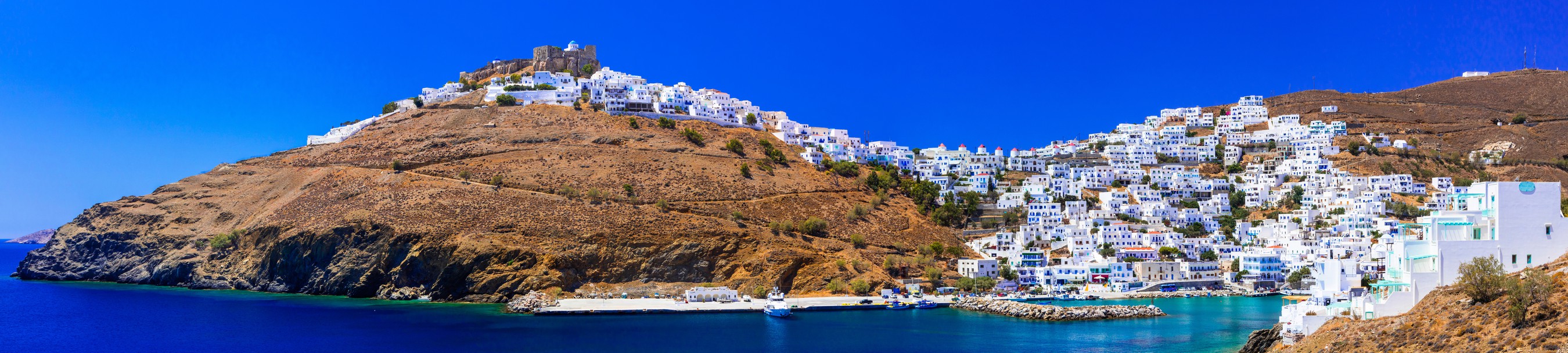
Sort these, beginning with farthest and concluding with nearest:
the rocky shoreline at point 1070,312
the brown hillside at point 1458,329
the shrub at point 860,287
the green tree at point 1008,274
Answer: the green tree at point 1008,274 < the shrub at point 860,287 < the rocky shoreline at point 1070,312 < the brown hillside at point 1458,329

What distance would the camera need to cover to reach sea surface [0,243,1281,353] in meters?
44.1

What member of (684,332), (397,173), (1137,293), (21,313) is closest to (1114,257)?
(1137,293)

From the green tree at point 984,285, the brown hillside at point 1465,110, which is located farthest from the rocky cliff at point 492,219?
the brown hillside at point 1465,110

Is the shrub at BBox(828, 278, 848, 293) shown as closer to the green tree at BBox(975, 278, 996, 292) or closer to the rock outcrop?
the green tree at BBox(975, 278, 996, 292)

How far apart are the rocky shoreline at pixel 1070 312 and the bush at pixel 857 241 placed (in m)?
12.7

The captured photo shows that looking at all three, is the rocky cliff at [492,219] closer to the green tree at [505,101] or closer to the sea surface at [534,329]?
the green tree at [505,101]

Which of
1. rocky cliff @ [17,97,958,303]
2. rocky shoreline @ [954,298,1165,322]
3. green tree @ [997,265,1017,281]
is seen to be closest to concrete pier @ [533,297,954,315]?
rocky cliff @ [17,97,958,303]

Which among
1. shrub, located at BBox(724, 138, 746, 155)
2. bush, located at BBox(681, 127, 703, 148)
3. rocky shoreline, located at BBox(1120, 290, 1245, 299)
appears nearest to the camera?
rocky shoreline, located at BBox(1120, 290, 1245, 299)

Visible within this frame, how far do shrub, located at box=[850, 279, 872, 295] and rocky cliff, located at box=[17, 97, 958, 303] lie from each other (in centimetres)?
115

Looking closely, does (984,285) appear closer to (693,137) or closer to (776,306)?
(776,306)

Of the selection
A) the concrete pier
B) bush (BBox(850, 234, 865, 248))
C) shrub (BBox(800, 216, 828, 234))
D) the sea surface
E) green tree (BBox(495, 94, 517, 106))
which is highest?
green tree (BBox(495, 94, 517, 106))

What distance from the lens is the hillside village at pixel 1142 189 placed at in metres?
70.5

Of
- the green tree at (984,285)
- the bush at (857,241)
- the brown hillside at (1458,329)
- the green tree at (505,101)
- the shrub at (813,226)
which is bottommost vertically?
the green tree at (984,285)

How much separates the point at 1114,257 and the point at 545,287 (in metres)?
34.2
